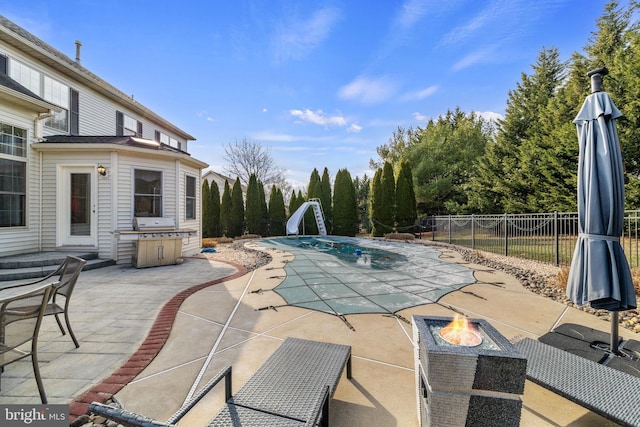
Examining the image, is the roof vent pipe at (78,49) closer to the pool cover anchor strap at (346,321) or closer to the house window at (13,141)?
the house window at (13,141)

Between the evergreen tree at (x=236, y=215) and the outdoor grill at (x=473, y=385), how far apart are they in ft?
53.0

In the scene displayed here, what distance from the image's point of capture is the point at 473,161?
1955 cm

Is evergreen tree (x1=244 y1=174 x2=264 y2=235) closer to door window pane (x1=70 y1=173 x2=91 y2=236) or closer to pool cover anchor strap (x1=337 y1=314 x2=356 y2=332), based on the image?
door window pane (x1=70 y1=173 x2=91 y2=236)

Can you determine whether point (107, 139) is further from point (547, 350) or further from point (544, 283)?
point (544, 283)

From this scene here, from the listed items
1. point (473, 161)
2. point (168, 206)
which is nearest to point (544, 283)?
point (168, 206)

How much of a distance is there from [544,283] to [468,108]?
86.2 ft

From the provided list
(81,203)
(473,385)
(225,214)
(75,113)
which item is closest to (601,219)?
(473,385)

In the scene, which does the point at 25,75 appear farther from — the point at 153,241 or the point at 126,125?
the point at 153,241

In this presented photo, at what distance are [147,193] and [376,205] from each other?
11.7 meters

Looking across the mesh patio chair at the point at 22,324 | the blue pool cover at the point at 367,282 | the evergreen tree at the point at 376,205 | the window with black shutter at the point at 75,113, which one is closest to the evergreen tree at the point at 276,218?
the evergreen tree at the point at 376,205

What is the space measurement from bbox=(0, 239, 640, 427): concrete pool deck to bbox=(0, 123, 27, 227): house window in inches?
135

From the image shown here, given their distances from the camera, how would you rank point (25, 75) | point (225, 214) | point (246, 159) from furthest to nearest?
point (246, 159), point (225, 214), point (25, 75)

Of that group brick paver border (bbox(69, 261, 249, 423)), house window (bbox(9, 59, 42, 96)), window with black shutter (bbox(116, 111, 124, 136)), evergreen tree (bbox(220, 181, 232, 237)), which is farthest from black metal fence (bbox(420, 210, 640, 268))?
house window (bbox(9, 59, 42, 96))

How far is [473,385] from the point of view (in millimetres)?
1312
